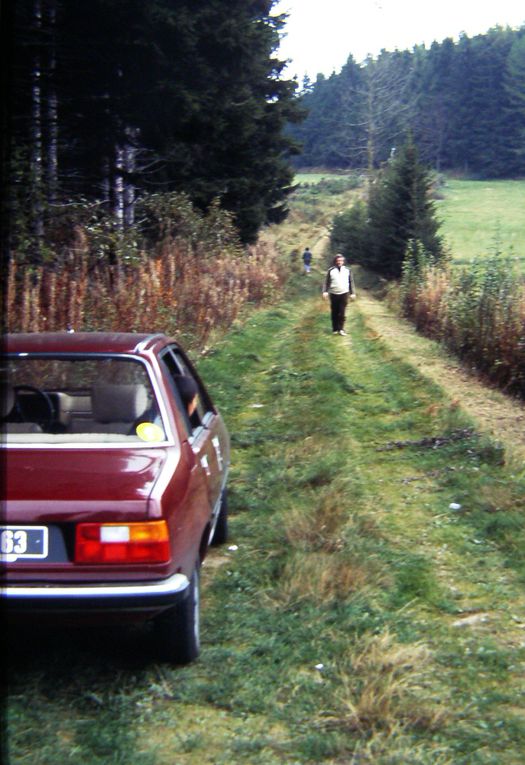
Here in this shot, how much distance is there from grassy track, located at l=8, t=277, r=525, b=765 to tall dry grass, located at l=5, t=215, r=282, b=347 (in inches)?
119

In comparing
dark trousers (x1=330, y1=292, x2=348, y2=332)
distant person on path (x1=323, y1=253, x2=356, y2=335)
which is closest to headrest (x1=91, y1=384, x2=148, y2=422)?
distant person on path (x1=323, y1=253, x2=356, y2=335)

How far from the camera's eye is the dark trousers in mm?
19298

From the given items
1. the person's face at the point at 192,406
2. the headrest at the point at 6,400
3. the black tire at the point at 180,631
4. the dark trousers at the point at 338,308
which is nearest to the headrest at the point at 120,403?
the headrest at the point at 6,400

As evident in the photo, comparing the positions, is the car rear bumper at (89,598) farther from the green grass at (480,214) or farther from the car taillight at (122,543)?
the green grass at (480,214)

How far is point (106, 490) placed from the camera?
3990mm

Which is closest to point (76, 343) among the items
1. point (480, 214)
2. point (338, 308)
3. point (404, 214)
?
point (338, 308)

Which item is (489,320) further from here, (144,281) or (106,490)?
(106,490)

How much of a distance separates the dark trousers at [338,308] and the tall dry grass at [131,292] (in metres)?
2.19

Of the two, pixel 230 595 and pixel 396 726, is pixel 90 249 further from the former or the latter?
pixel 396 726

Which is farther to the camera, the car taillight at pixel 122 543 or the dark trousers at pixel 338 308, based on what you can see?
the dark trousers at pixel 338 308

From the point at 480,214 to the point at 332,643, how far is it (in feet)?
212

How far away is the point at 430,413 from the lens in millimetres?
11023

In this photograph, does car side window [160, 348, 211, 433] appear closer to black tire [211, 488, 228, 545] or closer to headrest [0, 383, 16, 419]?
black tire [211, 488, 228, 545]

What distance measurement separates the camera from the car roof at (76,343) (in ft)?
16.2
